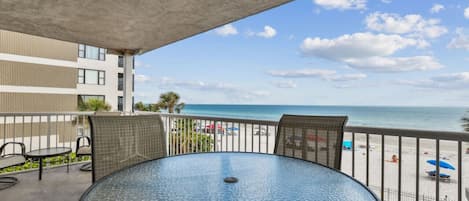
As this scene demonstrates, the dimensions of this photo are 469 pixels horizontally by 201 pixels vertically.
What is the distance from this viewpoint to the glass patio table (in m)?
1.07

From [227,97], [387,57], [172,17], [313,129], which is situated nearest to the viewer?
[313,129]

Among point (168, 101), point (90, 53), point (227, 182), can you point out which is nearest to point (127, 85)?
point (227, 182)

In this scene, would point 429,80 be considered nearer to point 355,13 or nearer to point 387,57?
point 387,57

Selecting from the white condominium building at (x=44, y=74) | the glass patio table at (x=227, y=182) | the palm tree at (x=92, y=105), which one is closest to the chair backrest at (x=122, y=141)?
the glass patio table at (x=227, y=182)

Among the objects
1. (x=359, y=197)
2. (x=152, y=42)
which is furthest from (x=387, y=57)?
(x=359, y=197)

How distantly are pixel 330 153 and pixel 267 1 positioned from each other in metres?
1.71

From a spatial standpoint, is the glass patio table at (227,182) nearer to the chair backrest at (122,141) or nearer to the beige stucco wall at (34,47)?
the chair backrest at (122,141)

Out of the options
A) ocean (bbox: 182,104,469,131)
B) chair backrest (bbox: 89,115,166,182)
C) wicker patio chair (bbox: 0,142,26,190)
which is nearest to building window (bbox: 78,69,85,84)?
ocean (bbox: 182,104,469,131)

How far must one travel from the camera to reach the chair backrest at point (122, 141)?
67.9 inches

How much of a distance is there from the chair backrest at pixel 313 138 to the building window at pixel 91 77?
16854mm

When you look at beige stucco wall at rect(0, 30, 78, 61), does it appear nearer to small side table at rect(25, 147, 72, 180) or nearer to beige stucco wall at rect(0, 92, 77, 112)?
beige stucco wall at rect(0, 92, 77, 112)

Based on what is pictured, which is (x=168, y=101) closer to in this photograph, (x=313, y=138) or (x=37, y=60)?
(x=37, y=60)

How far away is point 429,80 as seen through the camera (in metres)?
21.4

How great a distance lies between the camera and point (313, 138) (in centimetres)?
197
